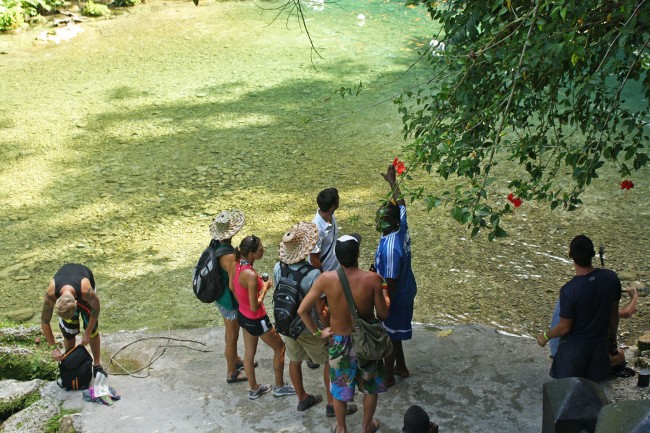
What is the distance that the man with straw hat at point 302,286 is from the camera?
14.9 ft

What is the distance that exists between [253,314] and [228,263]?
396mm

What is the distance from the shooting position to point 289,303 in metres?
4.52

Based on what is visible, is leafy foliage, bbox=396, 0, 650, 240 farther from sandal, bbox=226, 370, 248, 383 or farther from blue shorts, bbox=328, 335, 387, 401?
sandal, bbox=226, 370, 248, 383

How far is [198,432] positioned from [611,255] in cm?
425

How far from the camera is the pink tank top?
4.79 meters

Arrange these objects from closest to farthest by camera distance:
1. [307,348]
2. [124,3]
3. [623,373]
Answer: [307,348] → [623,373] → [124,3]

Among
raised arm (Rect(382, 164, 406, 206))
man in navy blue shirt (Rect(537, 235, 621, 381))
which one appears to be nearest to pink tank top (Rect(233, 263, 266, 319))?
raised arm (Rect(382, 164, 406, 206))

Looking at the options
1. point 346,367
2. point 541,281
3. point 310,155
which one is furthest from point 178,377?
point 310,155

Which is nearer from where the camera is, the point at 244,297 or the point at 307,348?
the point at 307,348

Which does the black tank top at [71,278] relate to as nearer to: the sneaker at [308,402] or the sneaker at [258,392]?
the sneaker at [258,392]

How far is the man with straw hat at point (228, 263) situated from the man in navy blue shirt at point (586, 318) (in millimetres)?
1996

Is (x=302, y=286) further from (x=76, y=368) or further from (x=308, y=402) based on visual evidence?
(x=76, y=368)

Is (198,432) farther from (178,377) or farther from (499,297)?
(499,297)

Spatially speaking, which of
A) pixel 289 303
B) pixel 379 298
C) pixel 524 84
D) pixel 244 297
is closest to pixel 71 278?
pixel 244 297
